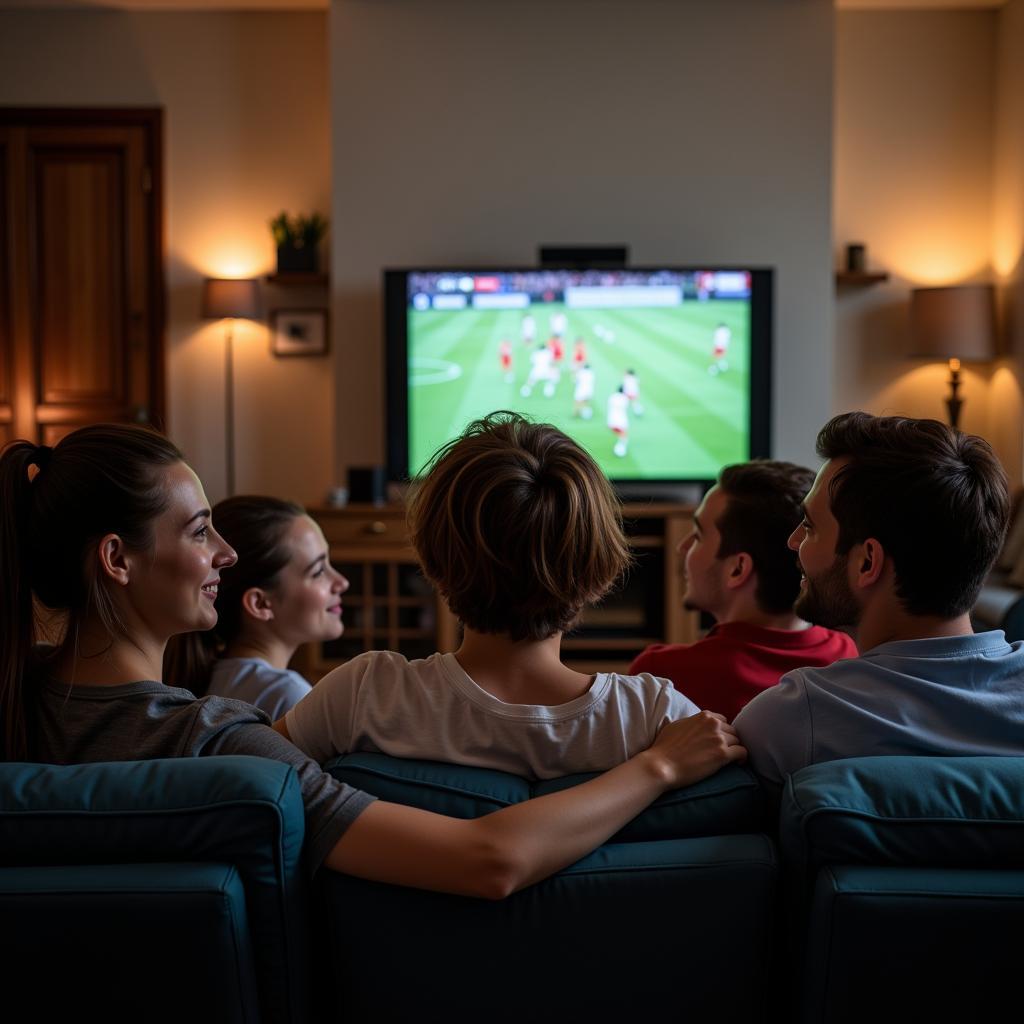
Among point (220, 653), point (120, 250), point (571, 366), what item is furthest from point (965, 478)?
point (120, 250)

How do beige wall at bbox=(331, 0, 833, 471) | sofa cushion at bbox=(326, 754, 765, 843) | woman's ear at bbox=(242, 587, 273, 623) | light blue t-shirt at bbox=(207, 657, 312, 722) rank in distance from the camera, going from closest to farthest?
sofa cushion at bbox=(326, 754, 765, 843) < light blue t-shirt at bbox=(207, 657, 312, 722) < woman's ear at bbox=(242, 587, 273, 623) < beige wall at bbox=(331, 0, 833, 471)

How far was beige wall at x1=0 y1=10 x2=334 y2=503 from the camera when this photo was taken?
Answer: 544 centimetres

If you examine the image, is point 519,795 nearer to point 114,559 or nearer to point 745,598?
point 114,559

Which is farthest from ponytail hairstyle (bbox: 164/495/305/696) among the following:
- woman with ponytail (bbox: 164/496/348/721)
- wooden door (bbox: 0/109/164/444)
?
wooden door (bbox: 0/109/164/444)

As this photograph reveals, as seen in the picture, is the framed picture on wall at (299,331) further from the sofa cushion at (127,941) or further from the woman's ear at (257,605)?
the sofa cushion at (127,941)

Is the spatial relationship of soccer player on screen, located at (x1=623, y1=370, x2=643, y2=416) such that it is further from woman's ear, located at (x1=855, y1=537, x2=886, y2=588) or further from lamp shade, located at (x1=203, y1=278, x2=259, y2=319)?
woman's ear, located at (x1=855, y1=537, x2=886, y2=588)

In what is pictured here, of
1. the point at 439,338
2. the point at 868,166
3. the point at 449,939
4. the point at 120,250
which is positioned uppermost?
the point at 868,166

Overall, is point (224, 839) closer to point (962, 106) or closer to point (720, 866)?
point (720, 866)

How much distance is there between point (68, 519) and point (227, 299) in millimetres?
4095

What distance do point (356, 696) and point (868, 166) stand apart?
495 centimetres

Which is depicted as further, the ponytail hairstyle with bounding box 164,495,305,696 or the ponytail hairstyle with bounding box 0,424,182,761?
the ponytail hairstyle with bounding box 164,495,305,696

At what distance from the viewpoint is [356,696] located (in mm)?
1271

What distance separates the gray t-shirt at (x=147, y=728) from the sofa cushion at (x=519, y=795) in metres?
0.04

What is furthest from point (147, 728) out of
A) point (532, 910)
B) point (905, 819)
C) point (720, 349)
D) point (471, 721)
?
point (720, 349)
